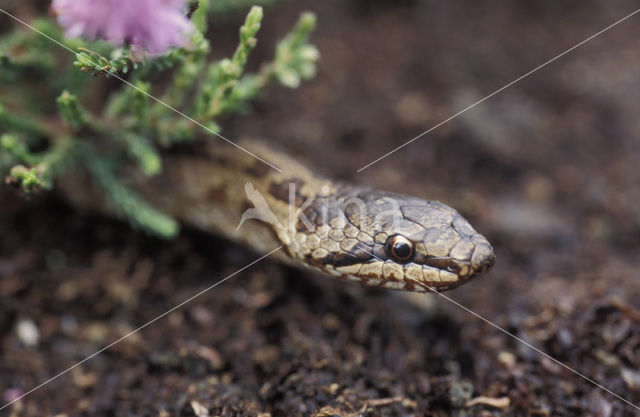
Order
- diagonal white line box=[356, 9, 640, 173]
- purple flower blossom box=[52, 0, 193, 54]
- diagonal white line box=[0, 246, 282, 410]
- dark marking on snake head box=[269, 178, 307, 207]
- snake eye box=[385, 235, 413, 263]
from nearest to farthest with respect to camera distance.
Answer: purple flower blossom box=[52, 0, 193, 54] < snake eye box=[385, 235, 413, 263] < diagonal white line box=[0, 246, 282, 410] < dark marking on snake head box=[269, 178, 307, 207] < diagonal white line box=[356, 9, 640, 173]

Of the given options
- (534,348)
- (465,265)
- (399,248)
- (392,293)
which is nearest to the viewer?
(465,265)

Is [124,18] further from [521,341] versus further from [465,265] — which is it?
[521,341]

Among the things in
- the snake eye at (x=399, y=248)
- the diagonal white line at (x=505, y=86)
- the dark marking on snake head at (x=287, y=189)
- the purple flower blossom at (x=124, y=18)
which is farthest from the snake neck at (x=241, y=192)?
the purple flower blossom at (x=124, y=18)

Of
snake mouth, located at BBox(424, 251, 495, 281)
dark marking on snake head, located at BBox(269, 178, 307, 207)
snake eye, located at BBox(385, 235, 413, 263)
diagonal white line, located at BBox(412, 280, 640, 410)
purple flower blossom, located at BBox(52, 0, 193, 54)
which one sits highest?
purple flower blossom, located at BBox(52, 0, 193, 54)

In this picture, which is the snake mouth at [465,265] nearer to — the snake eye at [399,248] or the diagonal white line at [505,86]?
the snake eye at [399,248]

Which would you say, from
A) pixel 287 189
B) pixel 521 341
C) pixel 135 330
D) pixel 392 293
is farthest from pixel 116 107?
pixel 521 341

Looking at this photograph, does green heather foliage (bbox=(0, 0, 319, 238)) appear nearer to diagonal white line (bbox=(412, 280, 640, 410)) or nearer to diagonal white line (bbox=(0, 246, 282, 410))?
diagonal white line (bbox=(0, 246, 282, 410))

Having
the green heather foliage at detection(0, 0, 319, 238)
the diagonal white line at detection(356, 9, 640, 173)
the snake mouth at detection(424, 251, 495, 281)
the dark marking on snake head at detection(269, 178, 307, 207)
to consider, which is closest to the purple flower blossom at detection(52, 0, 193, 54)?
the green heather foliage at detection(0, 0, 319, 238)
